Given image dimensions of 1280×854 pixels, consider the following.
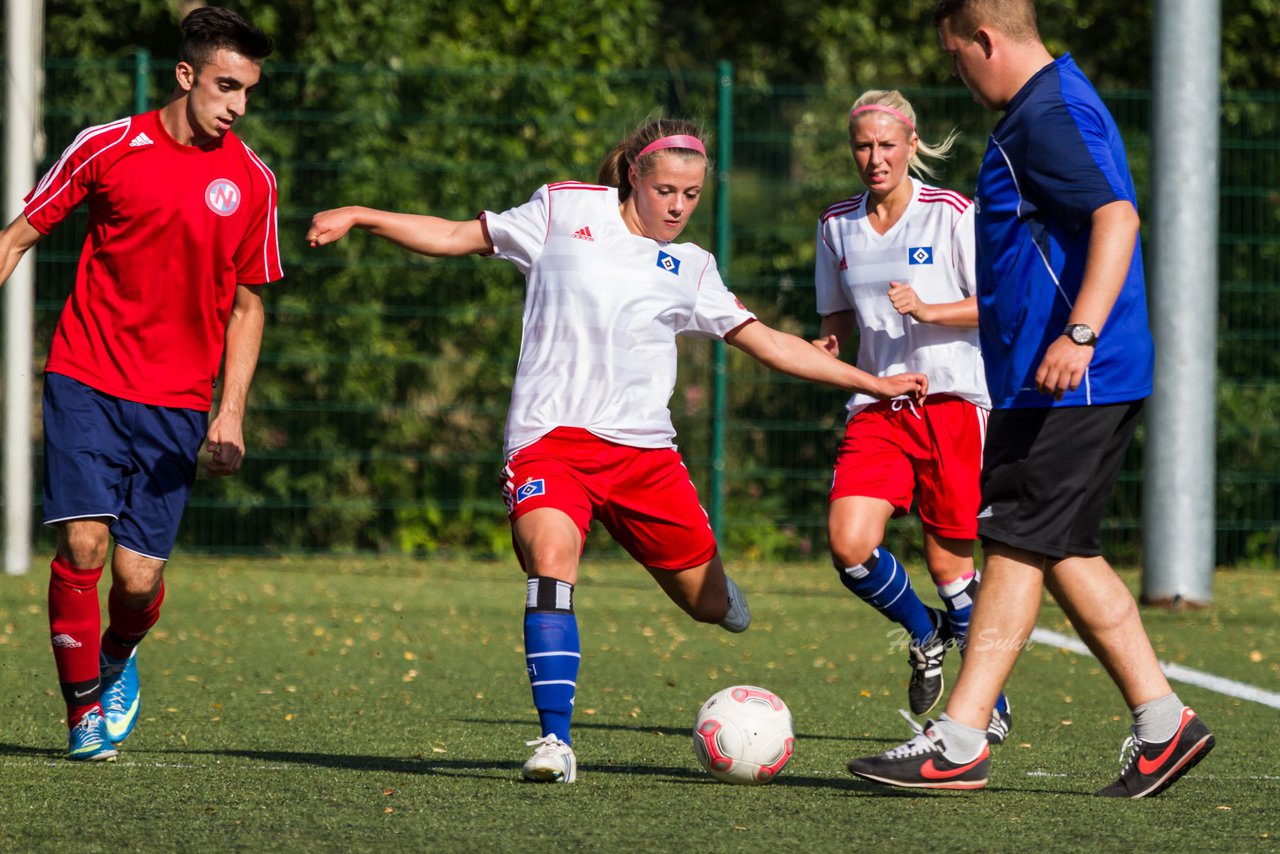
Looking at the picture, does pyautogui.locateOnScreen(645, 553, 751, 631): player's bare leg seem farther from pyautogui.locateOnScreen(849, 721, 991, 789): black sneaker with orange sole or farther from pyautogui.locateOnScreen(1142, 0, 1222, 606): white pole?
pyautogui.locateOnScreen(1142, 0, 1222, 606): white pole

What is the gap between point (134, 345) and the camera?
5.40 m

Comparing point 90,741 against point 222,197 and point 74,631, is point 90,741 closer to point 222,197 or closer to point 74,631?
point 74,631

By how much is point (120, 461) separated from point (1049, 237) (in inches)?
106

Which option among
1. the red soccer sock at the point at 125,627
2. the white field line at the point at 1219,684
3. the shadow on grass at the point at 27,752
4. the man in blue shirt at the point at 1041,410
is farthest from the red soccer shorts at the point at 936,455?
the shadow on grass at the point at 27,752

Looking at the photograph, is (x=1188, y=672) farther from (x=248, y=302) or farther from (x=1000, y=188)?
(x=248, y=302)

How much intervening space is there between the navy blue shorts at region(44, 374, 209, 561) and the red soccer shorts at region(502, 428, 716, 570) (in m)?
1.01

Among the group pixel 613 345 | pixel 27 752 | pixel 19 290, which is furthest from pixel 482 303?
pixel 27 752

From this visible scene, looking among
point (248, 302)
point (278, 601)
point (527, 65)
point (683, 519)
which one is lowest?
point (278, 601)

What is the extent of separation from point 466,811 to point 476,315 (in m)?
7.46

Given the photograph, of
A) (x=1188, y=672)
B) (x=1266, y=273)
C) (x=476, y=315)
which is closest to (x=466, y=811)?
(x=1188, y=672)

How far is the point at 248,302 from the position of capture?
5.67 metres

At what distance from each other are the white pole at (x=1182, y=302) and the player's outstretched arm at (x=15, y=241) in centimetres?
639

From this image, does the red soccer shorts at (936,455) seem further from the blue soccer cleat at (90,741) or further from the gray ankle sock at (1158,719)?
the blue soccer cleat at (90,741)

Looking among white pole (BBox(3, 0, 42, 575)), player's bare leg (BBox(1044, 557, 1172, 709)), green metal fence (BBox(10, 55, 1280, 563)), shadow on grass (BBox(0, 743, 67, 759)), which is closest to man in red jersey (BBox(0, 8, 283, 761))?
shadow on grass (BBox(0, 743, 67, 759))
